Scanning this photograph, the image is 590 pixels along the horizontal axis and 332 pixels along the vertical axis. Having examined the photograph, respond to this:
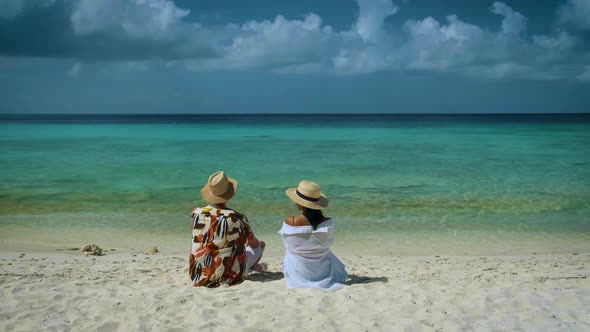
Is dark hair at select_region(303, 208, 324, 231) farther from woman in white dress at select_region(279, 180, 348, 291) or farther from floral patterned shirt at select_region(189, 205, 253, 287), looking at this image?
floral patterned shirt at select_region(189, 205, 253, 287)

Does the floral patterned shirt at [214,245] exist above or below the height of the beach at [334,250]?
above

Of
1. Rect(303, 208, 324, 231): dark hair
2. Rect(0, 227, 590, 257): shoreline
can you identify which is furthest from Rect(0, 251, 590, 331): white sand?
Rect(0, 227, 590, 257): shoreline

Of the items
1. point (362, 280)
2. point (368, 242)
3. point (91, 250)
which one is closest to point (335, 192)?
point (368, 242)

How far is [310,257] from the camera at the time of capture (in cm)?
485

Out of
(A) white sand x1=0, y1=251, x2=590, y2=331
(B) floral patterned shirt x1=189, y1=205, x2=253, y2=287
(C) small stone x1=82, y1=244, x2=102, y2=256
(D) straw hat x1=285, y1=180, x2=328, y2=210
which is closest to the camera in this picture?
(A) white sand x1=0, y1=251, x2=590, y2=331

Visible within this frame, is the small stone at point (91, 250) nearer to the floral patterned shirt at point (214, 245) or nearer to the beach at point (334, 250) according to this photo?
the beach at point (334, 250)

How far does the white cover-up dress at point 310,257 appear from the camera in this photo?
4.73 m

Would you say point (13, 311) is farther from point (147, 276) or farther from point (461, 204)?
point (461, 204)

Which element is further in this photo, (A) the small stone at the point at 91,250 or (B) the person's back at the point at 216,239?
(A) the small stone at the point at 91,250

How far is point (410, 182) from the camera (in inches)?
544

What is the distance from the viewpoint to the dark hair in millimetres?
4746

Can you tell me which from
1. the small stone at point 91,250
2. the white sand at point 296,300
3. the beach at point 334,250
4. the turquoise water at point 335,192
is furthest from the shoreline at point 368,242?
the white sand at point 296,300

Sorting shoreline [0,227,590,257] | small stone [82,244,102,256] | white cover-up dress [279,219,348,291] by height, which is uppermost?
white cover-up dress [279,219,348,291]

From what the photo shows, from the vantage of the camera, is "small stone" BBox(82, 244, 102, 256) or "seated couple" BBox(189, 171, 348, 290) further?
"small stone" BBox(82, 244, 102, 256)
